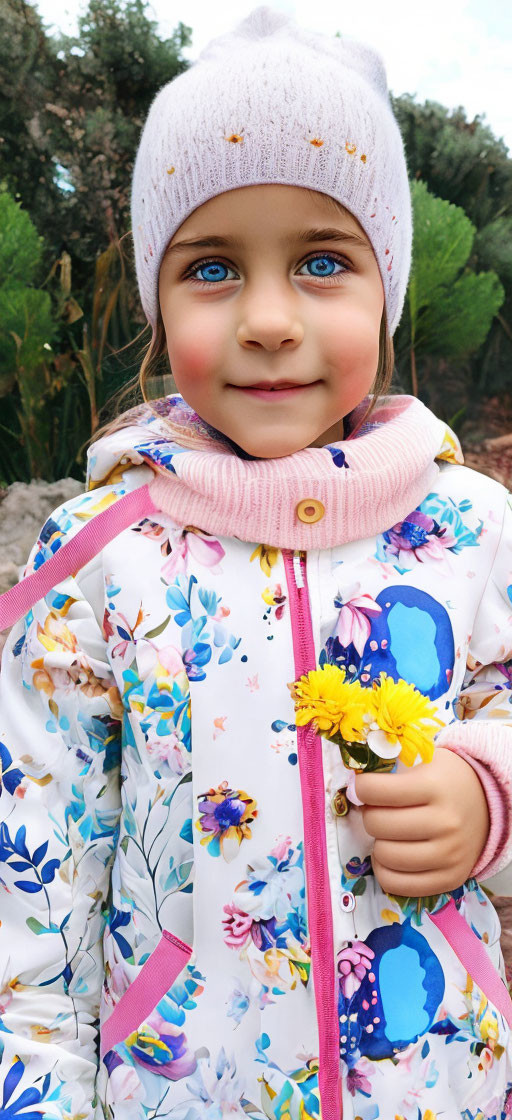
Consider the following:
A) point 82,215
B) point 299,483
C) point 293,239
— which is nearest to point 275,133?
point 293,239

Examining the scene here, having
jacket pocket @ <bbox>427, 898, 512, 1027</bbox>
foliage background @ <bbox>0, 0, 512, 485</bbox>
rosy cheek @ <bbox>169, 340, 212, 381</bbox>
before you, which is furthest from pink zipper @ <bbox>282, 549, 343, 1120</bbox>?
foliage background @ <bbox>0, 0, 512, 485</bbox>

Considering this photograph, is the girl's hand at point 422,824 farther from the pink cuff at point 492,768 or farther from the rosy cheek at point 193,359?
the rosy cheek at point 193,359

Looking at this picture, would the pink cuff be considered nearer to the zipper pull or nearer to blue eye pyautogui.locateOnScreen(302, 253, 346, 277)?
the zipper pull

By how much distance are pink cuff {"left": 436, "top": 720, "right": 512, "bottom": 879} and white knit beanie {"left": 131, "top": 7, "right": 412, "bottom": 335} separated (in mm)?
508

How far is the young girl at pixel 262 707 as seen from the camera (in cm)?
81

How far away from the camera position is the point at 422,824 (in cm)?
81

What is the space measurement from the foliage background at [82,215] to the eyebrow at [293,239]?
751 millimetres

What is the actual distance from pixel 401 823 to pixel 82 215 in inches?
55.8

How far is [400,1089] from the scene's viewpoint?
79cm

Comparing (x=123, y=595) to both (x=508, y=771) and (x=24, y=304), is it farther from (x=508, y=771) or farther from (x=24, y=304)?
(x=24, y=304)

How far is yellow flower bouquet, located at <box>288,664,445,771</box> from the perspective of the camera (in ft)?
2.28

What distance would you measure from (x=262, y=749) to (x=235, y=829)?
0.08 metres

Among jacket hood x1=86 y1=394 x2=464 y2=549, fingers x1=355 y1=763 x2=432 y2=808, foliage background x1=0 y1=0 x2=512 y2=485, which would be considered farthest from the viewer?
foliage background x1=0 y1=0 x2=512 y2=485

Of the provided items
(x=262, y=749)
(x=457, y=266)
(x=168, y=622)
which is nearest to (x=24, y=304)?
(x=457, y=266)
